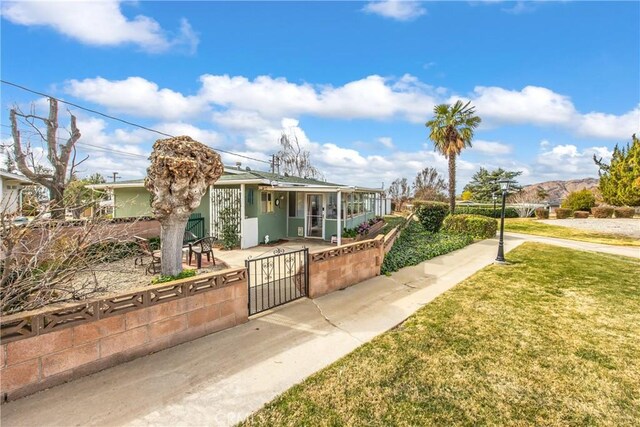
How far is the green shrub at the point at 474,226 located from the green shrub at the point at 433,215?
619mm

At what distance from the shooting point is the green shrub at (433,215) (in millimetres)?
17281

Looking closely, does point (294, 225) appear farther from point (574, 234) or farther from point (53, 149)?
point (574, 234)

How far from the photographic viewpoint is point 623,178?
3103cm

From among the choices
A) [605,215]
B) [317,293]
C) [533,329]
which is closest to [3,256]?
[317,293]

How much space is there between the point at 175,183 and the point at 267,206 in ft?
23.1

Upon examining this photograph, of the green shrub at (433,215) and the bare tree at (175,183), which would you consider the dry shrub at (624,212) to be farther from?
the bare tree at (175,183)

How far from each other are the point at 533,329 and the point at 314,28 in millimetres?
12668

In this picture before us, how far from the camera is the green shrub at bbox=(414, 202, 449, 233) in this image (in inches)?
680

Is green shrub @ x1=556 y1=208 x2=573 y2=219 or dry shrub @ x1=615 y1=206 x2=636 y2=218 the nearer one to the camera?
dry shrub @ x1=615 y1=206 x2=636 y2=218

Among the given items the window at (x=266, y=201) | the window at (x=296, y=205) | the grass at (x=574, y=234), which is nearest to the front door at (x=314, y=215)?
the window at (x=296, y=205)

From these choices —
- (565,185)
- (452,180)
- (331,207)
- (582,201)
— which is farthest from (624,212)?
(565,185)

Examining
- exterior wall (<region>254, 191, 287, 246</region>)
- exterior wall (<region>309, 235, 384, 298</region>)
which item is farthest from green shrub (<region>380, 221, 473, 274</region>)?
exterior wall (<region>254, 191, 287, 246</region>)

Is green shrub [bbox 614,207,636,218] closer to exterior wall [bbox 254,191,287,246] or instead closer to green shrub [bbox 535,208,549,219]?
green shrub [bbox 535,208,549,219]

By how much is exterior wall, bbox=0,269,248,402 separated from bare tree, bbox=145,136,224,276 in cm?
237
